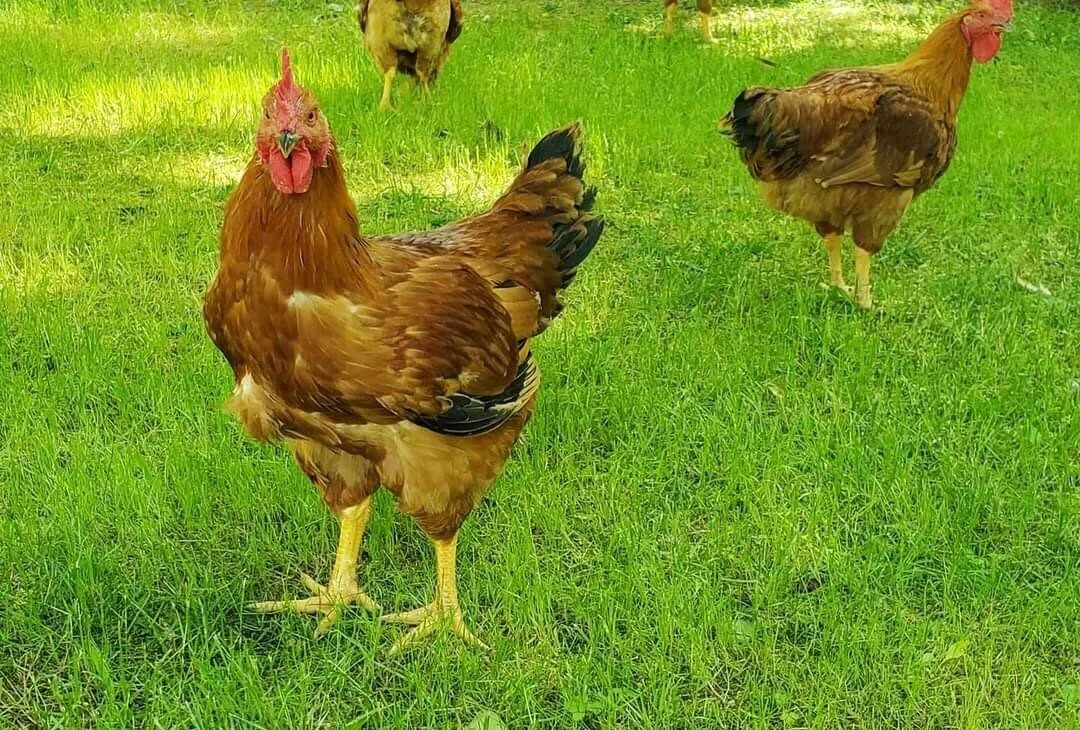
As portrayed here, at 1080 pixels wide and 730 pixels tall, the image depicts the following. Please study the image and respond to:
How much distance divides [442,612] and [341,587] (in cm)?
36

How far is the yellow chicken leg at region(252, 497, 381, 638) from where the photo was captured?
310 cm

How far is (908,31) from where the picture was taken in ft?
34.8

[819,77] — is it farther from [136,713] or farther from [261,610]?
[136,713]

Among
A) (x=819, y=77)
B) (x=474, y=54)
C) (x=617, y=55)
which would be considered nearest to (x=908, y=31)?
(x=617, y=55)

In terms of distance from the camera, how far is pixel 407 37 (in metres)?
7.38

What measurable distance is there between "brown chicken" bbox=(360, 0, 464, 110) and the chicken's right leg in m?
3.69

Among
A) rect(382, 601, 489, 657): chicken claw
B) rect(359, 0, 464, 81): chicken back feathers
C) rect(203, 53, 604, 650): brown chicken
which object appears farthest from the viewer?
rect(359, 0, 464, 81): chicken back feathers

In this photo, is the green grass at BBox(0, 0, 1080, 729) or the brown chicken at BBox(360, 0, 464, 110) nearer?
the green grass at BBox(0, 0, 1080, 729)

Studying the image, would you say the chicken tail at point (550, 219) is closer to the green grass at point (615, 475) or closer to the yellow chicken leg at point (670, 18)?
the green grass at point (615, 475)

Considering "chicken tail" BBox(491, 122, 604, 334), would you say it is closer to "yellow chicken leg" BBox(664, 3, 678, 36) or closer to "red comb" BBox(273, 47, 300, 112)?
"red comb" BBox(273, 47, 300, 112)

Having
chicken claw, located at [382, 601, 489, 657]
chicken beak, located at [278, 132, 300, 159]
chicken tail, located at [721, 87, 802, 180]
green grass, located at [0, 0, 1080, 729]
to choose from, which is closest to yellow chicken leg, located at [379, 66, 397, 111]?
green grass, located at [0, 0, 1080, 729]

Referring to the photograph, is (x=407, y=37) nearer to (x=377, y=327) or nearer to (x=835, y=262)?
(x=835, y=262)

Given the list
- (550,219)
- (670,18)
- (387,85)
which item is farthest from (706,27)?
(550,219)

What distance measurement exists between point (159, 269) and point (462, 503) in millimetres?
2915
